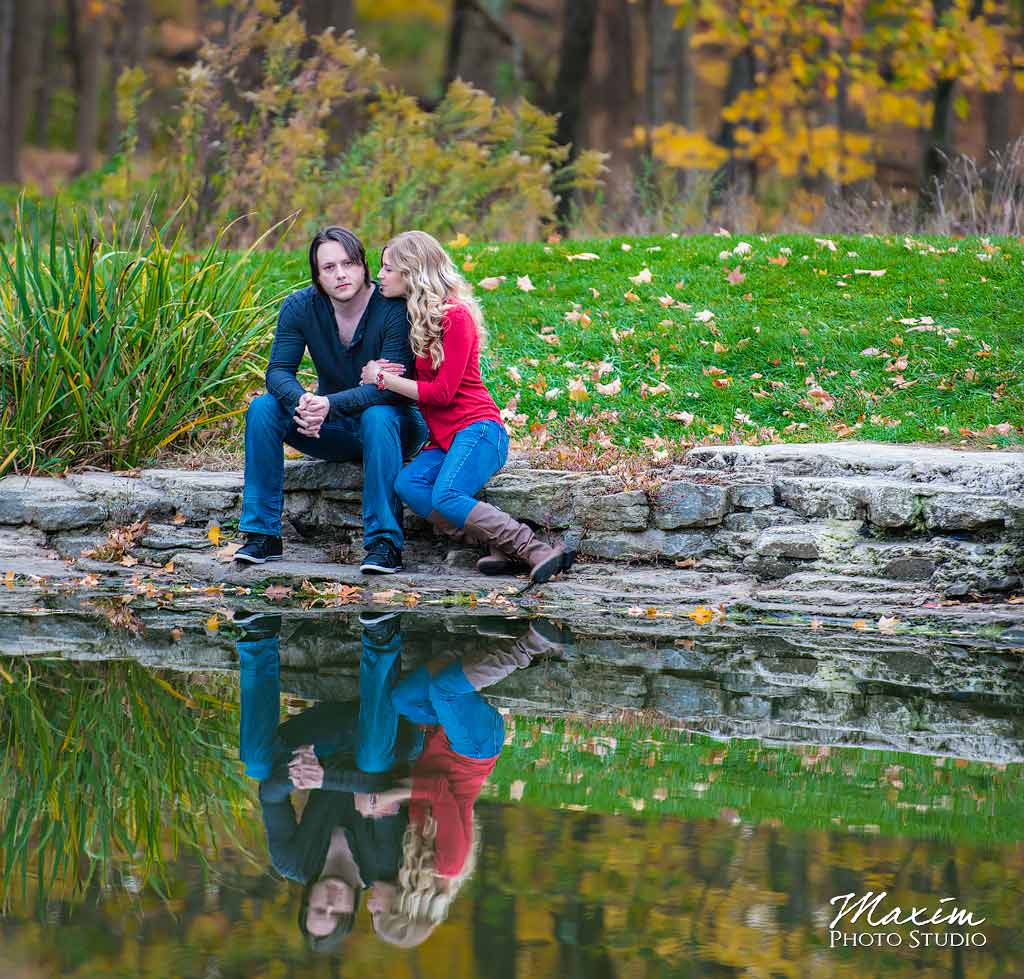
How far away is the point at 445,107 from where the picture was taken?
13289 millimetres

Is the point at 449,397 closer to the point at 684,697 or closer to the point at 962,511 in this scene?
the point at 684,697

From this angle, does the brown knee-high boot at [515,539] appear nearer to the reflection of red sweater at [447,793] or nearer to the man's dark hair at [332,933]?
the reflection of red sweater at [447,793]

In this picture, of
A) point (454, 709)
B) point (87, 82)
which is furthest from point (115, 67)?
point (454, 709)

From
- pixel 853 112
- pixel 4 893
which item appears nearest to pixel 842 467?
pixel 4 893

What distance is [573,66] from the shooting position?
55.2 feet

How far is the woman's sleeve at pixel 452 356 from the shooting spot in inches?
239

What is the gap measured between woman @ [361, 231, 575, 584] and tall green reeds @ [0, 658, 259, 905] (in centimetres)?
183

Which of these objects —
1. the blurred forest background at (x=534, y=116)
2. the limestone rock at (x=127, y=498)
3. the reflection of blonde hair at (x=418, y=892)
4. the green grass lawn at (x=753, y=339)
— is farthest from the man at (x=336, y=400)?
the blurred forest background at (x=534, y=116)

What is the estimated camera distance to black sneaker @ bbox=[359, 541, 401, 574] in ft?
20.4

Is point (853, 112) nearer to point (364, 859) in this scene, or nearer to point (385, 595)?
point (385, 595)

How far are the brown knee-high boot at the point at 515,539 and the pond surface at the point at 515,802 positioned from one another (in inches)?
30.4

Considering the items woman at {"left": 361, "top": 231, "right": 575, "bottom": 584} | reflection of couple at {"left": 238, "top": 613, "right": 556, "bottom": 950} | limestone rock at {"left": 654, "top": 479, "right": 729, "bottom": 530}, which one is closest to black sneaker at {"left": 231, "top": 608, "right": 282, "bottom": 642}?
reflection of couple at {"left": 238, "top": 613, "right": 556, "bottom": 950}

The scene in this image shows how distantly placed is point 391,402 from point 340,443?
0.37 metres

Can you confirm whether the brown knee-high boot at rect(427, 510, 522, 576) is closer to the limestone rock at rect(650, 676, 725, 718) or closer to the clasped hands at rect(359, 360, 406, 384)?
the clasped hands at rect(359, 360, 406, 384)
